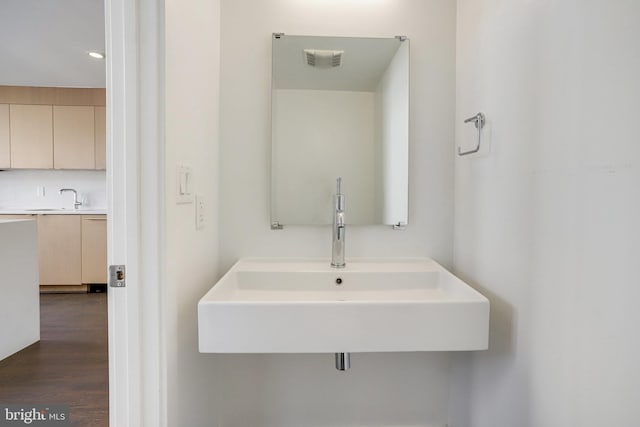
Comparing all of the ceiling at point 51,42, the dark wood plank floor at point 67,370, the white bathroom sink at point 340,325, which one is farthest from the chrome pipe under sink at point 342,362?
the ceiling at point 51,42

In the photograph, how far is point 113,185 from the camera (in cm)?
91

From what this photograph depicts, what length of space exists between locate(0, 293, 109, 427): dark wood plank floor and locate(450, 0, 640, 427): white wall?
6.12 ft

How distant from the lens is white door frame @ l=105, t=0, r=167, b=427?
0.91m

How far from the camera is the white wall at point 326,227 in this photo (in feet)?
4.91

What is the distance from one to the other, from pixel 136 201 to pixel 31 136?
4214 mm

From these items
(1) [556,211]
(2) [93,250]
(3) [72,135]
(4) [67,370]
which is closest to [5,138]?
(3) [72,135]

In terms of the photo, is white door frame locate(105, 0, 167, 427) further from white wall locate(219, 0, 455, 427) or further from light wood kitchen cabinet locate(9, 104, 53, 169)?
light wood kitchen cabinet locate(9, 104, 53, 169)

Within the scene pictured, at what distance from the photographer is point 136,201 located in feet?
3.01

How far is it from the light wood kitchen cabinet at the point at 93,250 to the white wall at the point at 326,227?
3.05 metres

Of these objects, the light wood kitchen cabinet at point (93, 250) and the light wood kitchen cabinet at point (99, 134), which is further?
the light wood kitchen cabinet at point (99, 134)

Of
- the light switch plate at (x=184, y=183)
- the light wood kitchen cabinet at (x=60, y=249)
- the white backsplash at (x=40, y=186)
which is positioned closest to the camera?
the light switch plate at (x=184, y=183)

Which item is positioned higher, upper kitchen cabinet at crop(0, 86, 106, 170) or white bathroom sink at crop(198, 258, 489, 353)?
upper kitchen cabinet at crop(0, 86, 106, 170)

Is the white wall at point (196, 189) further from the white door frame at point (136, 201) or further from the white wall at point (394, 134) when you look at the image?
the white wall at point (394, 134)

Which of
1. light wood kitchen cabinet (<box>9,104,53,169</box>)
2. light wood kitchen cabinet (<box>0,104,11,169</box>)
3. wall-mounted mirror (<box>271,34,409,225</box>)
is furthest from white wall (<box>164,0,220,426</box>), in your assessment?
light wood kitchen cabinet (<box>0,104,11,169</box>)
